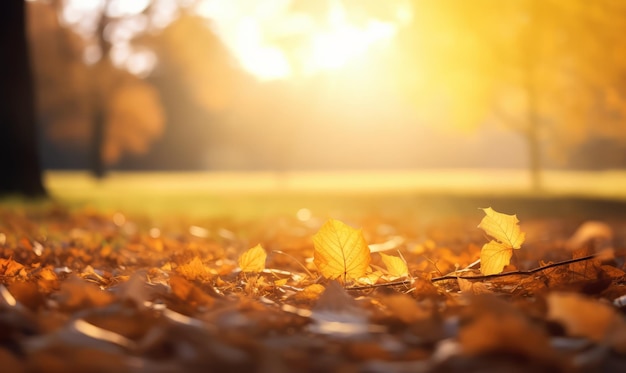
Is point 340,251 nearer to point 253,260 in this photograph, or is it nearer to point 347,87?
point 253,260

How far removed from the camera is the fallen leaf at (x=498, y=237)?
171 cm

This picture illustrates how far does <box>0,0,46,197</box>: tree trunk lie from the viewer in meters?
8.07

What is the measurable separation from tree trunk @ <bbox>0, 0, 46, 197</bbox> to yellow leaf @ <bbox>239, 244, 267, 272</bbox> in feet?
23.3

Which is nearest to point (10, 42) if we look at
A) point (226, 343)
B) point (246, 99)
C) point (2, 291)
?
point (2, 291)

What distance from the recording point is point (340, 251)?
167 centimetres

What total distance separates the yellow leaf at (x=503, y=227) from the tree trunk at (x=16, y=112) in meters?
7.58

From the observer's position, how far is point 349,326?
4.06 ft

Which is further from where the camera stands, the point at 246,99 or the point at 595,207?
the point at 246,99

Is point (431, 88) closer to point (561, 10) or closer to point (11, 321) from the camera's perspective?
point (561, 10)

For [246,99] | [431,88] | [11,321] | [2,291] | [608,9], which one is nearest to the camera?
[11,321]

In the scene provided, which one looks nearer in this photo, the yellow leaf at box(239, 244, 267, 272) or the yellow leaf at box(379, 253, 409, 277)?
the yellow leaf at box(379, 253, 409, 277)

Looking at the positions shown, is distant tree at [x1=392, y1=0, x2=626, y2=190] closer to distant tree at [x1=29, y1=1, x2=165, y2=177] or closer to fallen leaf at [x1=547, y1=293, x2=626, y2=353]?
fallen leaf at [x1=547, y1=293, x2=626, y2=353]

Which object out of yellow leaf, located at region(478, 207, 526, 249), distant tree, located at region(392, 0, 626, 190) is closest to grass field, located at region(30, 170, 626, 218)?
distant tree, located at region(392, 0, 626, 190)

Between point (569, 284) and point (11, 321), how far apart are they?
1.32 meters
